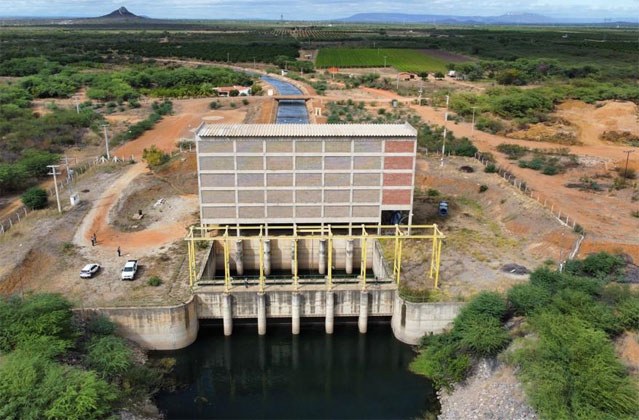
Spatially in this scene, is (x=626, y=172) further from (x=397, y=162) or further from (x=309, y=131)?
(x=309, y=131)

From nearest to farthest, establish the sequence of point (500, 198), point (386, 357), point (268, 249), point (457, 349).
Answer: point (457, 349)
point (386, 357)
point (268, 249)
point (500, 198)

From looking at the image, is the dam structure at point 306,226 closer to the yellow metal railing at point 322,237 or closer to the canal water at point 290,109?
the yellow metal railing at point 322,237

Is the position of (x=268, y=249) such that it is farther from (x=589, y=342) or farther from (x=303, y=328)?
(x=589, y=342)

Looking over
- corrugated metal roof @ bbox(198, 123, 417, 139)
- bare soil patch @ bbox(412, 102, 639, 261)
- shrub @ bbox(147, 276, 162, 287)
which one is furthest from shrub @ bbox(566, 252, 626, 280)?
shrub @ bbox(147, 276, 162, 287)

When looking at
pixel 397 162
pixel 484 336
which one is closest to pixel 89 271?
pixel 397 162

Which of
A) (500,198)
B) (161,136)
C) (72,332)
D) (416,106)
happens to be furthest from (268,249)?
(416,106)

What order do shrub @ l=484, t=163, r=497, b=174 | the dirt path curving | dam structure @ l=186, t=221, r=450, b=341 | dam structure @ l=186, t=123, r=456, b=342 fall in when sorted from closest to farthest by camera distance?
dam structure @ l=186, t=221, r=450, b=341 → dam structure @ l=186, t=123, r=456, b=342 → the dirt path curving → shrub @ l=484, t=163, r=497, b=174

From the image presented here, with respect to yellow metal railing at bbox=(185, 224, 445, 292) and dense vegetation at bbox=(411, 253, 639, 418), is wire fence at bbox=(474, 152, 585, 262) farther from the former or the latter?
yellow metal railing at bbox=(185, 224, 445, 292)
